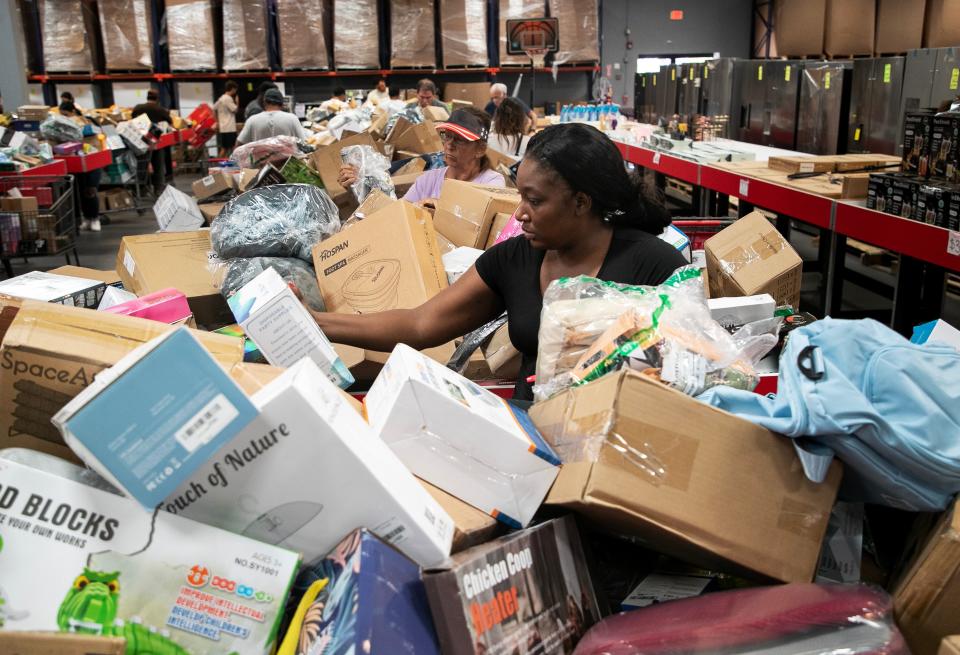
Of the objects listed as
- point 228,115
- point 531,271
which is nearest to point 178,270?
point 531,271

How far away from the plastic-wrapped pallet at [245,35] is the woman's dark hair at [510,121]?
9334mm

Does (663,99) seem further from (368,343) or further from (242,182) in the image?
(368,343)

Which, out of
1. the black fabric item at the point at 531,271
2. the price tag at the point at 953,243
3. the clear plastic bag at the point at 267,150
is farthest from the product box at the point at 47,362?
the clear plastic bag at the point at 267,150

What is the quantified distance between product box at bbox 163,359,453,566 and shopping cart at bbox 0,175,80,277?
5444mm

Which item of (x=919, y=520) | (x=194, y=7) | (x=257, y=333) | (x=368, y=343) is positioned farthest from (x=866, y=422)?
(x=194, y=7)

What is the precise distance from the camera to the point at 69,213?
21.2ft

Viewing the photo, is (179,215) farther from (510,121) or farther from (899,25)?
(899,25)

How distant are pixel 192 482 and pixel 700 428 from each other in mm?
815

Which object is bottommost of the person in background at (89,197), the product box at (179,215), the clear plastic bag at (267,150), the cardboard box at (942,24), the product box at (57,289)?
the person in background at (89,197)

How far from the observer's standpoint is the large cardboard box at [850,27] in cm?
999

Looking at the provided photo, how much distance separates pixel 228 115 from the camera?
1388 cm

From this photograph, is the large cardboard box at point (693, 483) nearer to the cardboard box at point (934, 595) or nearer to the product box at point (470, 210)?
the cardboard box at point (934, 595)

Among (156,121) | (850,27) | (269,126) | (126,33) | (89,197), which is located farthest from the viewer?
(126,33)

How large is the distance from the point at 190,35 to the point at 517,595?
48.7ft
